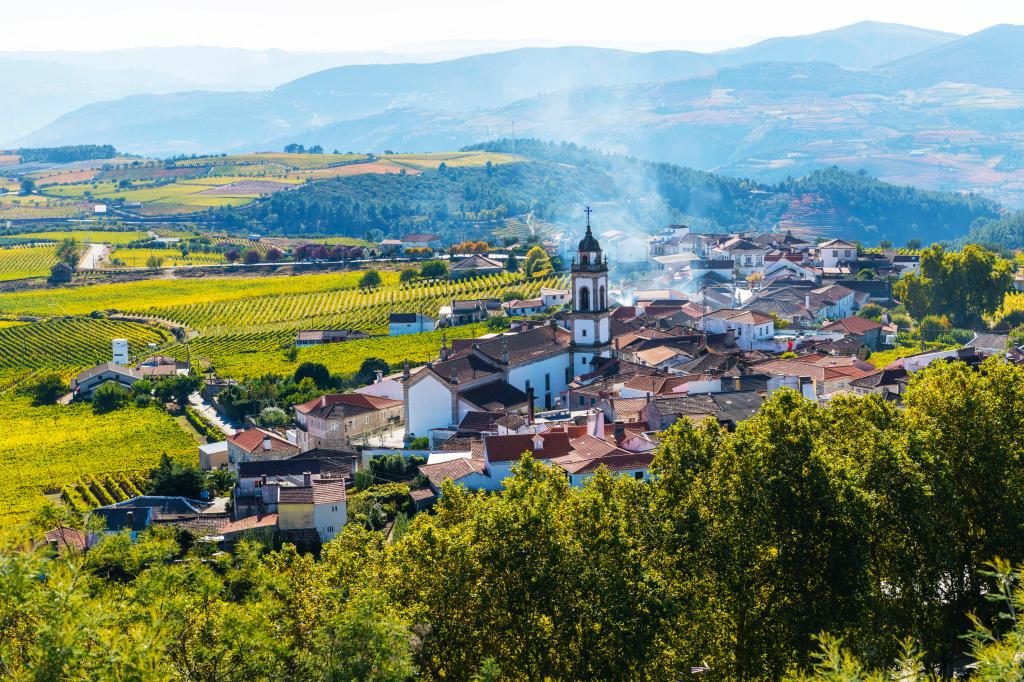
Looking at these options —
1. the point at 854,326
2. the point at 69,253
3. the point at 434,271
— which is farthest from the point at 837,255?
the point at 69,253

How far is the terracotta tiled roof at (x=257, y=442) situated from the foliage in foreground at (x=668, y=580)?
2250cm

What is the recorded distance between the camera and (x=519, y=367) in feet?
165

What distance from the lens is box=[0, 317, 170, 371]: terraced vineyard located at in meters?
72.8

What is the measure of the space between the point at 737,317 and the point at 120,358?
105ft

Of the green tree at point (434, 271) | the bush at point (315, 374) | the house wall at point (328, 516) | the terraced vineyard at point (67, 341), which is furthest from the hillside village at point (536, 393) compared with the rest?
the green tree at point (434, 271)

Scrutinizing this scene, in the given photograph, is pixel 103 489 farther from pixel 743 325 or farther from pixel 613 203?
pixel 613 203

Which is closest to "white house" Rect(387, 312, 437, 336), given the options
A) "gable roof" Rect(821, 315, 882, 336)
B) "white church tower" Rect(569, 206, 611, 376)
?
"white church tower" Rect(569, 206, 611, 376)

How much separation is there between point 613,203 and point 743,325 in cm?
10006

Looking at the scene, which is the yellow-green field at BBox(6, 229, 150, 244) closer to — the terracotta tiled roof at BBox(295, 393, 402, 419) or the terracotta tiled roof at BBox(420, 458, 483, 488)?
the terracotta tiled roof at BBox(295, 393, 402, 419)

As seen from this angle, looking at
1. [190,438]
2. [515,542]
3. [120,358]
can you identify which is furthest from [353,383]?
A: [515,542]

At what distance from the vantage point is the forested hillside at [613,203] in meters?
156

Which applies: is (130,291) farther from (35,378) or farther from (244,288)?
(35,378)

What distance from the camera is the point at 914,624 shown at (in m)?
21.6

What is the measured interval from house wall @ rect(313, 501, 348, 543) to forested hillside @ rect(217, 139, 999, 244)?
4312 inches
